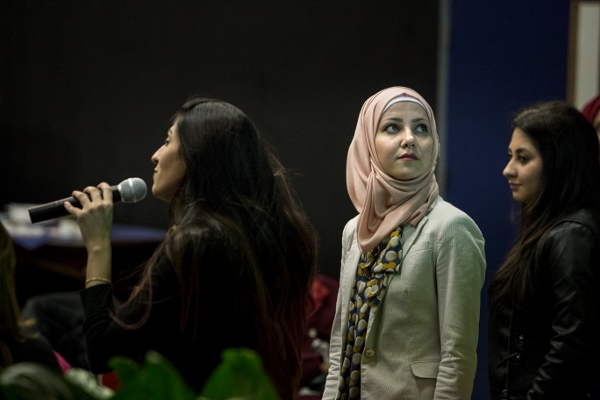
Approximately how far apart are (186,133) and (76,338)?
1.75 m

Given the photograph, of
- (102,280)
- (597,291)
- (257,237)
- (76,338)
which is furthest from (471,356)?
(76,338)

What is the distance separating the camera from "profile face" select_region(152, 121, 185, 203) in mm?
2137

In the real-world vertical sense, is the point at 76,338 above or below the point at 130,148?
below

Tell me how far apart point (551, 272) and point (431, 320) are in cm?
37

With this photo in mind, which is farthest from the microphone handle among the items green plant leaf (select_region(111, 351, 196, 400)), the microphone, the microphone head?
green plant leaf (select_region(111, 351, 196, 400))

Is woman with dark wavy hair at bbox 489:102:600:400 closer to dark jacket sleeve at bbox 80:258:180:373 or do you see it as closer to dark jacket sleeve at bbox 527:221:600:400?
dark jacket sleeve at bbox 527:221:600:400

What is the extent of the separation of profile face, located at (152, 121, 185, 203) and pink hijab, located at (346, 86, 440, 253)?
507 millimetres

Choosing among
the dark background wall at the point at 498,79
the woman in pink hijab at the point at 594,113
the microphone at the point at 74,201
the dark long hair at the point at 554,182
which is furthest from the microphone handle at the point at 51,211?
the dark background wall at the point at 498,79

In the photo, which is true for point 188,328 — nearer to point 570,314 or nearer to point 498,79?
→ point 570,314

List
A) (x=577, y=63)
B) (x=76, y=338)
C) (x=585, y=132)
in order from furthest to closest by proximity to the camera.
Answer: (x=577, y=63) → (x=76, y=338) → (x=585, y=132)

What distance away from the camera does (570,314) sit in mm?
2205

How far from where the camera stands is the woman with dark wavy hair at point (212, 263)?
6.43 ft

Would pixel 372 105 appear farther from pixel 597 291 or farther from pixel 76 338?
pixel 76 338

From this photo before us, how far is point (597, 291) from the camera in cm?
226
